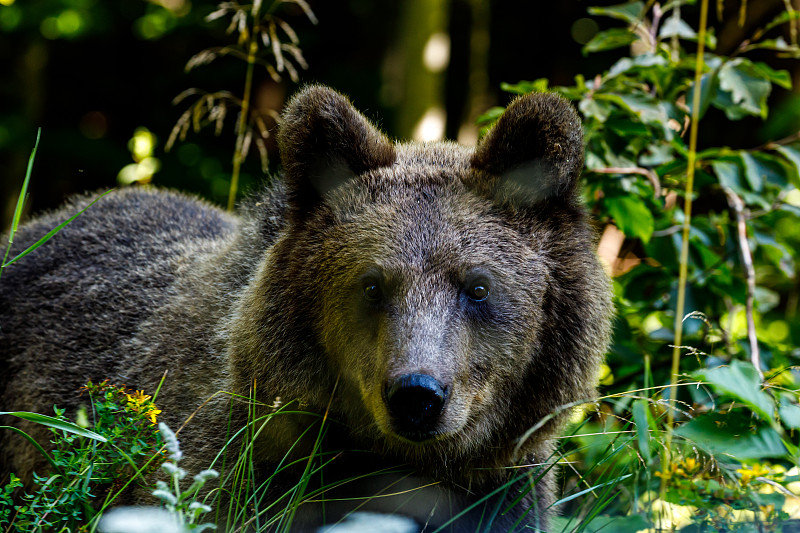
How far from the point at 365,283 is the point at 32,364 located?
2.39 m

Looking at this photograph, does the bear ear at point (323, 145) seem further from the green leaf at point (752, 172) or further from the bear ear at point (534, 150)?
the green leaf at point (752, 172)

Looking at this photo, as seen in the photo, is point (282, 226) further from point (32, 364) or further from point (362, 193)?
point (32, 364)

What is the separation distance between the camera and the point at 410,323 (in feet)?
9.71

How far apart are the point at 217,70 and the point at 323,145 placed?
7.80 metres

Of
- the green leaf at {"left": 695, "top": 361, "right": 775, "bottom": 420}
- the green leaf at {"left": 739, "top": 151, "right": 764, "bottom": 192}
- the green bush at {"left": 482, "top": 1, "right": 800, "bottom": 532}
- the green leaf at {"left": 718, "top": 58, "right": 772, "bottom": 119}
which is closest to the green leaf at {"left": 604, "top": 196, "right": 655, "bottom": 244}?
the green bush at {"left": 482, "top": 1, "right": 800, "bottom": 532}

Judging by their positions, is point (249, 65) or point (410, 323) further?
point (249, 65)

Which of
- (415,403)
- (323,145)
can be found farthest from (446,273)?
(323,145)

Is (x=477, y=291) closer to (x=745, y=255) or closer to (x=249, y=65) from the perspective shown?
(x=745, y=255)

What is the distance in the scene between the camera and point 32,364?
446 centimetres

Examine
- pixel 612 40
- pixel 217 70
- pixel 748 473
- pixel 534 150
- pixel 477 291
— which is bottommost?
pixel 748 473

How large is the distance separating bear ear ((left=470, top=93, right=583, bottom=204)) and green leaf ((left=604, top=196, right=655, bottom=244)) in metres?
1.06

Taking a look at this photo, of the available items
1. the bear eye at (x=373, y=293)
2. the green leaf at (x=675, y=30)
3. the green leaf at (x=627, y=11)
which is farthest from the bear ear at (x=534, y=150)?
the green leaf at (x=675, y=30)

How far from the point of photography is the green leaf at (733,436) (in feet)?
8.75

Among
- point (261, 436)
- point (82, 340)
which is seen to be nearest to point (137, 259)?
point (82, 340)
